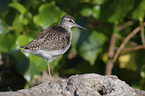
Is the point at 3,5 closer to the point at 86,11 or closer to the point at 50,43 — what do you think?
the point at 86,11

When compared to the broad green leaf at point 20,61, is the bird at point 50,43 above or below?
above

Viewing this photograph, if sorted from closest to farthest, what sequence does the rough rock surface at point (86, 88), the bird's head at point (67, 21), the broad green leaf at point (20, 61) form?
1. the rough rock surface at point (86, 88)
2. the bird's head at point (67, 21)
3. the broad green leaf at point (20, 61)

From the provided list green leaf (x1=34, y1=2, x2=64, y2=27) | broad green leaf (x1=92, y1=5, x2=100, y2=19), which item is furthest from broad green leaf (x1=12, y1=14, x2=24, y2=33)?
broad green leaf (x1=92, y1=5, x2=100, y2=19)

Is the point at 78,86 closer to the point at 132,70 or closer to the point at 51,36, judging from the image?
the point at 51,36

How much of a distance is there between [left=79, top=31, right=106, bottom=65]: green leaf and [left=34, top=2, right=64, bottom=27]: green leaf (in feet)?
1.46

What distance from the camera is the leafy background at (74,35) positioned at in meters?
2.33

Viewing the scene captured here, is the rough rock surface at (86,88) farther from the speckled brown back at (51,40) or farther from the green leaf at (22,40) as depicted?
the green leaf at (22,40)

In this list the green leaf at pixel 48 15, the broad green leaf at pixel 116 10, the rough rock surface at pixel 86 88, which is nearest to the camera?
the rough rock surface at pixel 86 88

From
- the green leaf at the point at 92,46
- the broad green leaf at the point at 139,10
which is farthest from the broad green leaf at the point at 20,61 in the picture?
the broad green leaf at the point at 139,10

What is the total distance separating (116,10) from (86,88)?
1395 millimetres

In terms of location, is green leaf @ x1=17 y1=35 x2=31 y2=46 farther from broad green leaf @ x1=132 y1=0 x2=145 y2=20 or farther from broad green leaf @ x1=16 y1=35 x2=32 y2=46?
broad green leaf @ x1=132 y1=0 x2=145 y2=20

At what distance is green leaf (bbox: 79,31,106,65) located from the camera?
256 cm

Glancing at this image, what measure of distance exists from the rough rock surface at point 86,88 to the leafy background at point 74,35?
774 millimetres

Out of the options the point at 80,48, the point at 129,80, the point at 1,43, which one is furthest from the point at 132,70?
the point at 1,43
